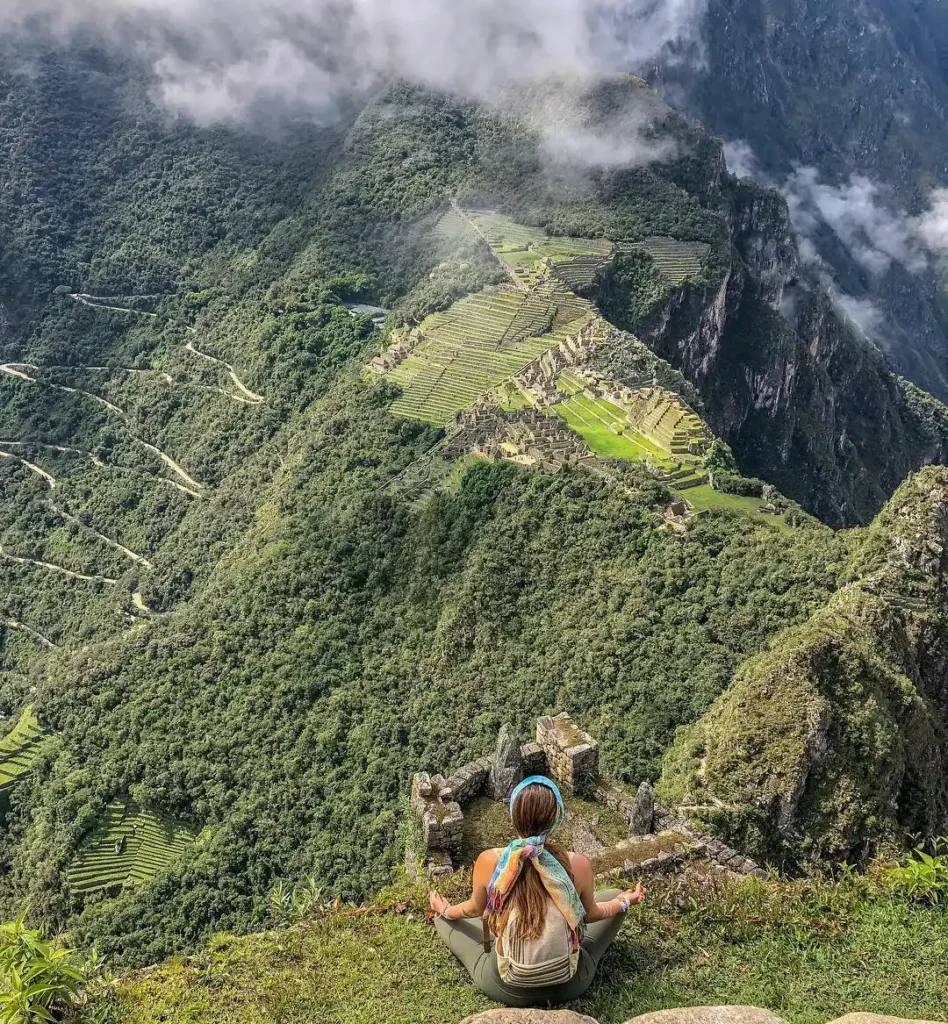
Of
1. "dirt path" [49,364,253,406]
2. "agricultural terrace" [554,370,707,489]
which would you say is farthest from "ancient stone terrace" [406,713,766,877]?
"dirt path" [49,364,253,406]

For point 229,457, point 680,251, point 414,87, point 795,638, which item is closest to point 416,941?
point 795,638

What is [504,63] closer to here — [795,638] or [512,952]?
[795,638]

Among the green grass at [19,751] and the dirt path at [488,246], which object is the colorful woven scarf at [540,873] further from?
the dirt path at [488,246]

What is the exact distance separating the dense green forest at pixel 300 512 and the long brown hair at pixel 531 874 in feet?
55.2

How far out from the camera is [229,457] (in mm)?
55969

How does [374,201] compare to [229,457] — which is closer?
[229,457]

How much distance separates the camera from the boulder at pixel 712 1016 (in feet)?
21.9

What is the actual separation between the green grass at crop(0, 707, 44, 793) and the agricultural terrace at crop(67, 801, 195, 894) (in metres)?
5.75

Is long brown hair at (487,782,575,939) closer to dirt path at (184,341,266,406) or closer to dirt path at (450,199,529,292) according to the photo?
dirt path at (450,199,529,292)

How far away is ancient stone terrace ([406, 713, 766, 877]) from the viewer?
1177 cm

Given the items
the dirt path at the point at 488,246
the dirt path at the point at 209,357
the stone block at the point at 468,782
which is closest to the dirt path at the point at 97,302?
the dirt path at the point at 209,357

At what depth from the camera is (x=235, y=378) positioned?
209 ft

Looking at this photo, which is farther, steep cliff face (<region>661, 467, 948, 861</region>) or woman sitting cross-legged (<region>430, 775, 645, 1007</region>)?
steep cliff face (<region>661, 467, 948, 861</region>)

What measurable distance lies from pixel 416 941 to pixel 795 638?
15.0 meters
